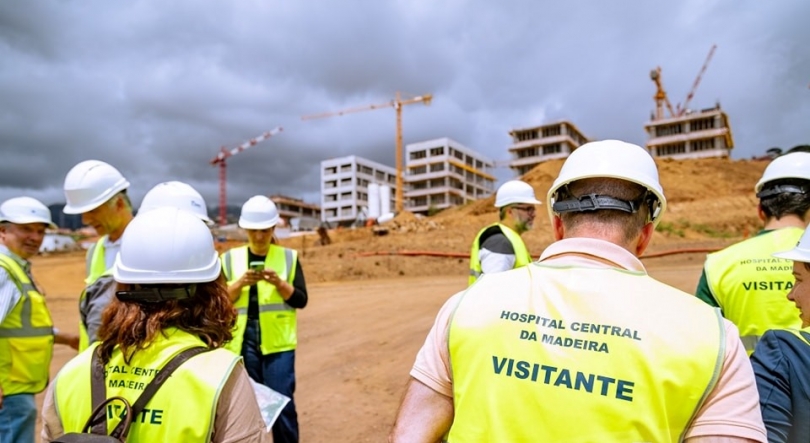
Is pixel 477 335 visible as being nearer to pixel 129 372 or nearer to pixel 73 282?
pixel 129 372

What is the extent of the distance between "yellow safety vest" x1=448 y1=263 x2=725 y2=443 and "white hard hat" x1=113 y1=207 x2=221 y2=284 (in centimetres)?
111

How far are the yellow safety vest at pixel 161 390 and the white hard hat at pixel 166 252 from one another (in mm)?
234

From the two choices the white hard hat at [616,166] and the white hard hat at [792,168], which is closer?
the white hard hat at [616,166]

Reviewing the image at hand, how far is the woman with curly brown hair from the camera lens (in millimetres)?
1535

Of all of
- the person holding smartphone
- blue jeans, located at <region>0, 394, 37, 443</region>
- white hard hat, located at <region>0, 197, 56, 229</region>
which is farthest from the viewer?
the person holding smartphone

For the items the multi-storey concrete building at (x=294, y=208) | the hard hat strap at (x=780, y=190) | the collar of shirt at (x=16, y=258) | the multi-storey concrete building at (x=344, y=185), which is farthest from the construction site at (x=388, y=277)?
the multi-storey concrete building at (x=294, y=208)

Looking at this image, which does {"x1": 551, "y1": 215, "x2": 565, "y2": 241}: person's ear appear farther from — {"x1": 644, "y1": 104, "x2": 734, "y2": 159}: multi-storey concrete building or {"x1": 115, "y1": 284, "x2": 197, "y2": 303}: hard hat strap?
{"x1": 644, "y1": 104, "x2": 734, "y2": 159}: multi-storey concrete building

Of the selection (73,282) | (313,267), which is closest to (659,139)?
(313,267)

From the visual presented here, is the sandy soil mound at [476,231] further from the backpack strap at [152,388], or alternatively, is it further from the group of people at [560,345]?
the backpack strap at [152,388]

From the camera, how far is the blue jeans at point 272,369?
377 centimetres

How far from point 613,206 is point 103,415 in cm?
175

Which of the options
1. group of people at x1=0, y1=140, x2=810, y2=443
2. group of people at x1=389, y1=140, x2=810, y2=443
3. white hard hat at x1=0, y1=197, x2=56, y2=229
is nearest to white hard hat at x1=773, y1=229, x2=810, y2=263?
group of people at x1=0, y1=140, x2=810, y2=443

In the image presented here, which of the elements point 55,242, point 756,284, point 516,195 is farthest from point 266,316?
point 55,242

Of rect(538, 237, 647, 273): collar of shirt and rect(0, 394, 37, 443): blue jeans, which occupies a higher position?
rect(538, 237, 647, 273): collar of shirt
